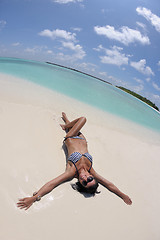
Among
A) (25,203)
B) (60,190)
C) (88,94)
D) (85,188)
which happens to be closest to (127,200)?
(85,188)

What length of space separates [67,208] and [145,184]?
78.3 inches

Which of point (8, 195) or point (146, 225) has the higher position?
point (8, 195)

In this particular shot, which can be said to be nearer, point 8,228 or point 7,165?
point 8,228

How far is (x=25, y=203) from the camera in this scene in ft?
6.37

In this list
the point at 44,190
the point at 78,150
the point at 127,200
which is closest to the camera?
the point at 44,190

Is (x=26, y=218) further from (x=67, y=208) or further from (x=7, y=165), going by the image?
(x=7, y=165)

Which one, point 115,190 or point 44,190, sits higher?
point 44,190

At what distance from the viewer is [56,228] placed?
187 centimetres

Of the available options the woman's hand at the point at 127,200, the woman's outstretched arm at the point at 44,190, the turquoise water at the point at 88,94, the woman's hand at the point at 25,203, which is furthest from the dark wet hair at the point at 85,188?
the turquoise water at the point at 88,94

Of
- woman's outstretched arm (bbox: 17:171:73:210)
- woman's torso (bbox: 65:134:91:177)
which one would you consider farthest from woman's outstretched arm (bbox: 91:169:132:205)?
woman's outstretched arm (bbox: 17:171:73:210)

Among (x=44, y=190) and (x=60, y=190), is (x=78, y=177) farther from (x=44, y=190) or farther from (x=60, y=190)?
(x=44, y=190)

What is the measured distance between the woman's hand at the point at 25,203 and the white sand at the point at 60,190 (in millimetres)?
54

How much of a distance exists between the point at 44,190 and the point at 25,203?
1.00ft

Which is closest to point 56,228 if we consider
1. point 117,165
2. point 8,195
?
point 8,195
